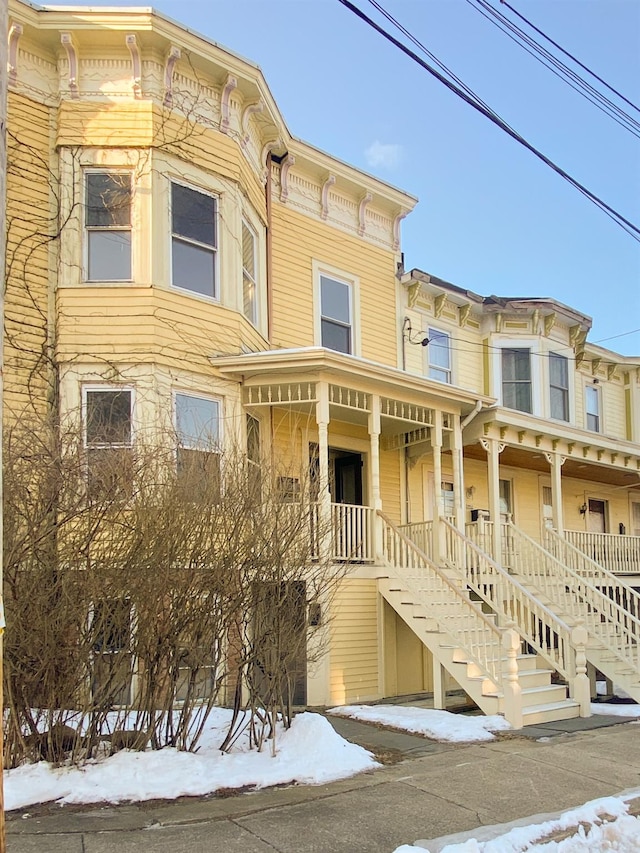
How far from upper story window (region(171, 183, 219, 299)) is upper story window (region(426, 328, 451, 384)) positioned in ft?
19.4

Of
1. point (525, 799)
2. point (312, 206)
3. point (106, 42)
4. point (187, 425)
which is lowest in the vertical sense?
point (525, 799)

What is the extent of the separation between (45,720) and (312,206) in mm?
10430

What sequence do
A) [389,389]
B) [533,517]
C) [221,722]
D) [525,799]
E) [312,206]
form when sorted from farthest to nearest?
[533,517] → [312,206] → [389,389] → [221,722] → [525,799]

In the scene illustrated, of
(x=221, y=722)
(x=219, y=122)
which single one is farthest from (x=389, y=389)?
(x=221, y=722)

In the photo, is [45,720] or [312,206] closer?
[45,720]

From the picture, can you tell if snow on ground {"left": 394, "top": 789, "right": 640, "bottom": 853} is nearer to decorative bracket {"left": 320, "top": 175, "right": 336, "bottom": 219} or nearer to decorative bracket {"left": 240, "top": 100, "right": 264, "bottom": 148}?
decorative bracket {"left": 240, "top": 100, "right": 264, "bottom": 148}

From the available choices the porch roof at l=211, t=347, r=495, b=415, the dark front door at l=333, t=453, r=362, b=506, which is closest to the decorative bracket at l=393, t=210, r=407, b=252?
the porch roof at l=211, t=347, r=495, b=415

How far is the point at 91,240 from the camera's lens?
36.7 feet

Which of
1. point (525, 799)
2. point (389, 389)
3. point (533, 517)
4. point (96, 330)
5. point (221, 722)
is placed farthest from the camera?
point (533, 517)

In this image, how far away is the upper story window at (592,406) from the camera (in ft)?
65.6

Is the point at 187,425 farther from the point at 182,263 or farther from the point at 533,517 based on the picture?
the point at 533,517

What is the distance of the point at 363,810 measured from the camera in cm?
584

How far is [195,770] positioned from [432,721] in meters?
3.58

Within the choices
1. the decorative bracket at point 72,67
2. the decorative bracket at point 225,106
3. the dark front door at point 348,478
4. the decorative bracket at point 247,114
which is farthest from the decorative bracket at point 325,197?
the decorative bracket at point 72,67
